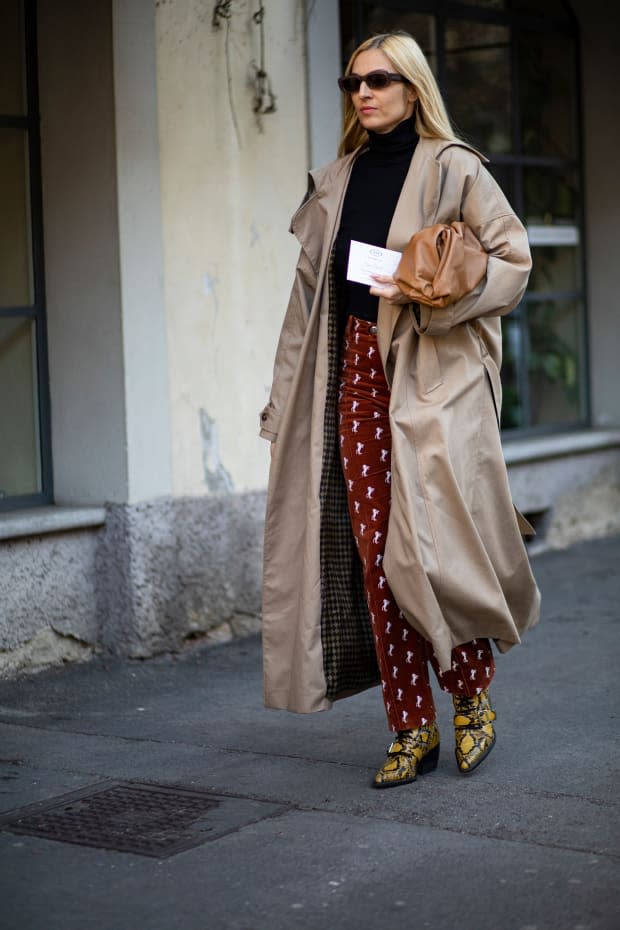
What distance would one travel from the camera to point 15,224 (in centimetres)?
A: 570

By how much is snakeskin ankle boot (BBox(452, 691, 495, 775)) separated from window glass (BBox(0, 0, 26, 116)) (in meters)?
3.01

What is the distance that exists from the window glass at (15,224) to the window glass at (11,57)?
11 centimetres

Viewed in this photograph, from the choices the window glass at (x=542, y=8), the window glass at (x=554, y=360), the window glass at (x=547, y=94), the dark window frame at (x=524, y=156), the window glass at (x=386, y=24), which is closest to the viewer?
the window glass at (x=386, y=24)

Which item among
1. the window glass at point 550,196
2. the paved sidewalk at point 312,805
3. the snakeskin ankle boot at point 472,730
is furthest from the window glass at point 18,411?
the window glass at point 550,196

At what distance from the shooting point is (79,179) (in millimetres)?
5555

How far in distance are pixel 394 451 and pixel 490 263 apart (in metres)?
0.54

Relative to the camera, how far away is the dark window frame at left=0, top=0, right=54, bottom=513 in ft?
18.5

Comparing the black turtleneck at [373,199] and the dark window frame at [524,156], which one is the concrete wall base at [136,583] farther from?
the dark window frame at [524,156]

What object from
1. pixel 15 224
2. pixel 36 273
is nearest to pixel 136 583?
pixel 36 273

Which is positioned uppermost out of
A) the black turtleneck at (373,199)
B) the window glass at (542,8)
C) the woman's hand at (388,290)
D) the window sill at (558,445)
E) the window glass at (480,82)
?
the window glass at (542,8)

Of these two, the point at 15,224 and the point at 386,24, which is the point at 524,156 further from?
the point at 15,224

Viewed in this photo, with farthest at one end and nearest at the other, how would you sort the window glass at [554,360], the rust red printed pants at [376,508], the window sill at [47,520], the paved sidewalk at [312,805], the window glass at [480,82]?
the window glass at [554,360], the window glass at [480,82], the window sill at [47,520], the rust red printed pants at [376,508], the paved sidewalk at [312,805]

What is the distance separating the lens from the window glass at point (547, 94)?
8.10 meters

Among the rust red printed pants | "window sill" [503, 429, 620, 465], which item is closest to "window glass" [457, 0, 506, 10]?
"window sill" [503, 429, 620, 465]
